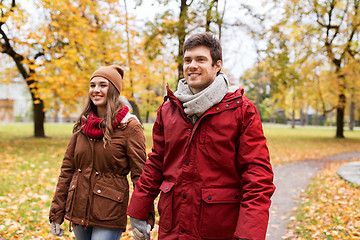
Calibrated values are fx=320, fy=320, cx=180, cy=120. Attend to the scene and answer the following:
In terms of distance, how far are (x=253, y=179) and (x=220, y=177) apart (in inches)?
8.3

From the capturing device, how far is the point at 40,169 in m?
9.12

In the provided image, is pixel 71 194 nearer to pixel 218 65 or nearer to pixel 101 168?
pixel 101 168

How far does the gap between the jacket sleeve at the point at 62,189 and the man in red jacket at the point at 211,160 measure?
1.05 metres

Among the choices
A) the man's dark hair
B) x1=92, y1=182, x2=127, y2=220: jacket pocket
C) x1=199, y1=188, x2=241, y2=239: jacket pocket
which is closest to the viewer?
x1=199, y1=188, x2=241, y2=239: jacket pocket

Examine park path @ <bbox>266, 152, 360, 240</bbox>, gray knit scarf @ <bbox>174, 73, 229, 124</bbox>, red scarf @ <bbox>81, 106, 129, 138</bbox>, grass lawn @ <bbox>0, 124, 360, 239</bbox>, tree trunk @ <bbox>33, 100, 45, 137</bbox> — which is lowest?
park path @ <bbox>266, 152, 360, 240</bbox>

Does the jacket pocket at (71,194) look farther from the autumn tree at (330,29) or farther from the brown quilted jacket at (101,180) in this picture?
the autumn tree at (330,29)

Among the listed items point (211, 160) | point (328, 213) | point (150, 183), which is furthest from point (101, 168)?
point (328, 213)

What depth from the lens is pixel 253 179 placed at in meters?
1.87

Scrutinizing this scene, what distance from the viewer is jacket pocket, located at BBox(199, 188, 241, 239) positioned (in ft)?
6.35

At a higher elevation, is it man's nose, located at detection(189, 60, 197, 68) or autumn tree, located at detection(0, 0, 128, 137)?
autumn tree, located at detection(0, 0, 128, 137)

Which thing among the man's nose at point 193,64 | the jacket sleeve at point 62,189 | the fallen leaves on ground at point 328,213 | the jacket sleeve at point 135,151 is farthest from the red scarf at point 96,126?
the fallen leaves on ground at point 328,213

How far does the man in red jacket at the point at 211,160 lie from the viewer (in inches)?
74.4

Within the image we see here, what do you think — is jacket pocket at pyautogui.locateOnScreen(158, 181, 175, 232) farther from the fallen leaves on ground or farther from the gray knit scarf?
the fallen leaves on ground

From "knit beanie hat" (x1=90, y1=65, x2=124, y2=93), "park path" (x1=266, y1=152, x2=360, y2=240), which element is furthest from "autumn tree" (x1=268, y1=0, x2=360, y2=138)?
"knit beanie hat" (x1=90, y1=65, x2=124, y2=93)
